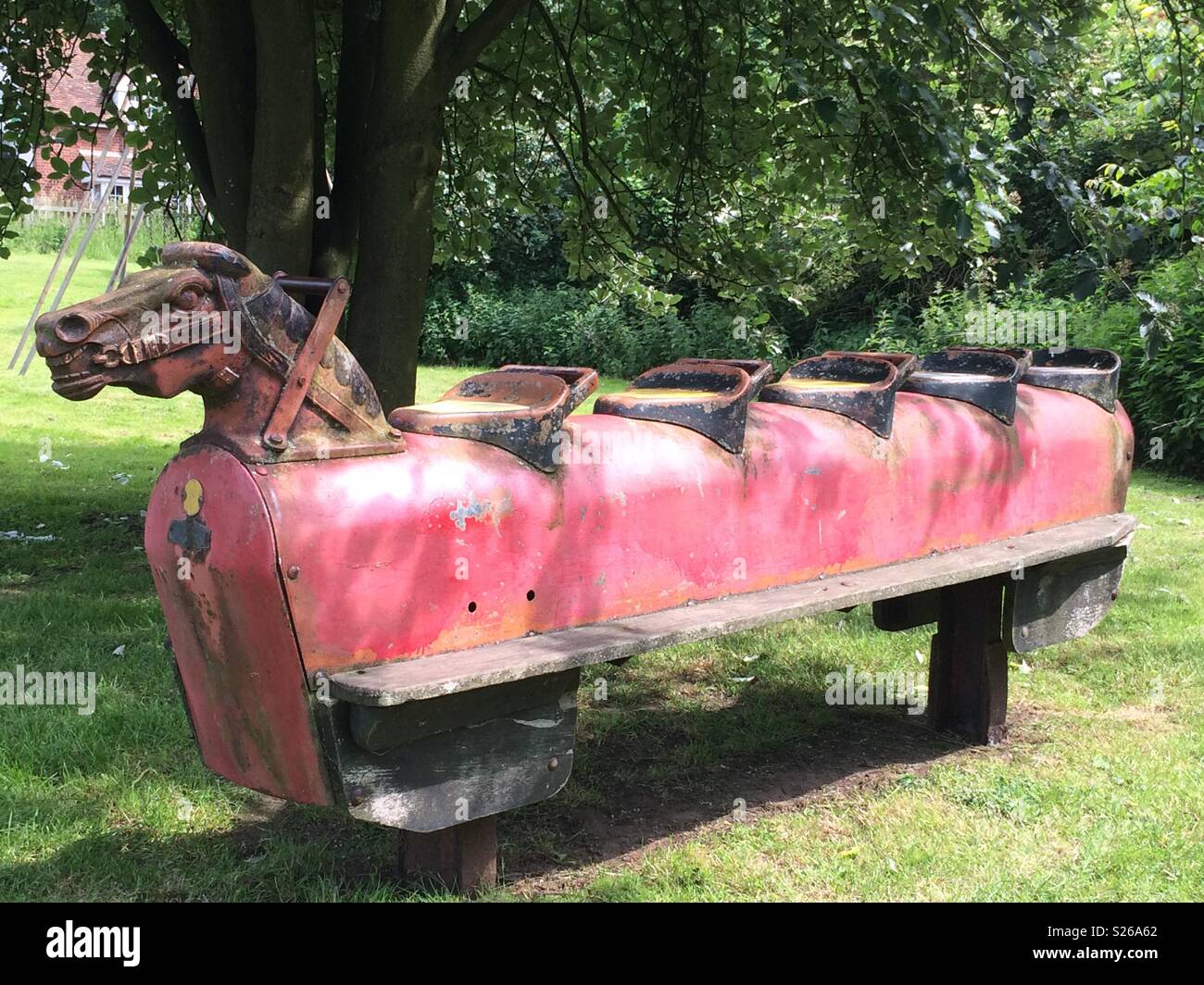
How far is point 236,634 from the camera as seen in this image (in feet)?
9.90

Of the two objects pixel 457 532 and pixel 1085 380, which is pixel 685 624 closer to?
pixel 457 532

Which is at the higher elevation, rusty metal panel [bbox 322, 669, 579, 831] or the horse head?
the horse head

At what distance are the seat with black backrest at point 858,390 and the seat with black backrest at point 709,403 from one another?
0.30 meters

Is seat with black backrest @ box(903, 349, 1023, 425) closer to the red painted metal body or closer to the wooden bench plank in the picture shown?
the red painted metal body

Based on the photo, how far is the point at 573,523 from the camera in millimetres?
3480

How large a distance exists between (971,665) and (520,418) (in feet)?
8.44

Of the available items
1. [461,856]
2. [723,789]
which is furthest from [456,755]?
[723,789]

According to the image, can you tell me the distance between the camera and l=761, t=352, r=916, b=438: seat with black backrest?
4352 mm

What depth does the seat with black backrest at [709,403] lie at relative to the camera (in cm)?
389

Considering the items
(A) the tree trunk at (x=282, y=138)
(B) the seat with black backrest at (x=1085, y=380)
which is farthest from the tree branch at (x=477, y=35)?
(B) the seat with black backrest at (x=1085, y=380)

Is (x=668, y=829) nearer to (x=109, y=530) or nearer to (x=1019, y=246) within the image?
(x=1019, y=246)

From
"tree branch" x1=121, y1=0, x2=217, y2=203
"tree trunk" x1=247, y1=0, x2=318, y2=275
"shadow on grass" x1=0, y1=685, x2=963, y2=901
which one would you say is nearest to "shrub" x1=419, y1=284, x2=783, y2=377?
"tree branch" x1=121, y1=0, x2=217, y2=203

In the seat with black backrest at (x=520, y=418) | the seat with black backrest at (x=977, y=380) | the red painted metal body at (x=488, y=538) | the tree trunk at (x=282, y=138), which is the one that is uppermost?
the tree trunk at (x=282, y=138)

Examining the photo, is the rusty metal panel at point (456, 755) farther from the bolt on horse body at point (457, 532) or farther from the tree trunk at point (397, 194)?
the tree trunk at point (397, 194)
